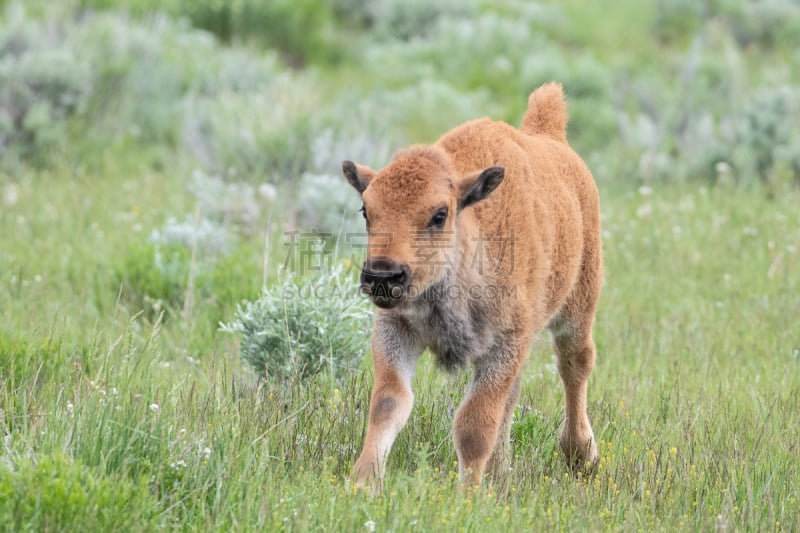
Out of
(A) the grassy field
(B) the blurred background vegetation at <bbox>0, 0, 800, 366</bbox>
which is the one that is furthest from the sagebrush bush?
(B) the blurred background vegetation at <bbox>0, 0, 800, 366</bbox>

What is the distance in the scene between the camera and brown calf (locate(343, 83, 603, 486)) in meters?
4.91

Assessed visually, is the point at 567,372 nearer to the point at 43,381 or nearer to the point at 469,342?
the point at 469,342

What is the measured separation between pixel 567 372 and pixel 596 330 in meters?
1.92

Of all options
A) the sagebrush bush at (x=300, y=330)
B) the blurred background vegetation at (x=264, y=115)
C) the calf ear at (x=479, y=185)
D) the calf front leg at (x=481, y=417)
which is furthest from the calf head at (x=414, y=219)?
the blurred background vegetation at (x=264, y=115)

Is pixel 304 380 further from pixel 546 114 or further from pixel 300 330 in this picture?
pixel 546 114

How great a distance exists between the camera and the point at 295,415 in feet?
17.7

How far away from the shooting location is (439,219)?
16.4 feet

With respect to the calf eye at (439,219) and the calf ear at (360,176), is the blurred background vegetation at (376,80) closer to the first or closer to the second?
the calf ear at (360,176)

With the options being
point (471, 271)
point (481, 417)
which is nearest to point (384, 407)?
point (481, 417)

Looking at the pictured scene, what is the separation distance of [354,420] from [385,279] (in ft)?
3.96

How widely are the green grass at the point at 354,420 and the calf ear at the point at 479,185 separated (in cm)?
127

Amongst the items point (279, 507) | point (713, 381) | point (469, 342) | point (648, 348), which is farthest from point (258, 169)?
point (279, 507)

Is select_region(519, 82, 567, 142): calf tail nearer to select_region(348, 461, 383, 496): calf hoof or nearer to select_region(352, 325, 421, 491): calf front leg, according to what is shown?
select_region(352, 325, 421, 491): calf front leg

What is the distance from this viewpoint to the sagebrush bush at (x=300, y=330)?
21.0ft
